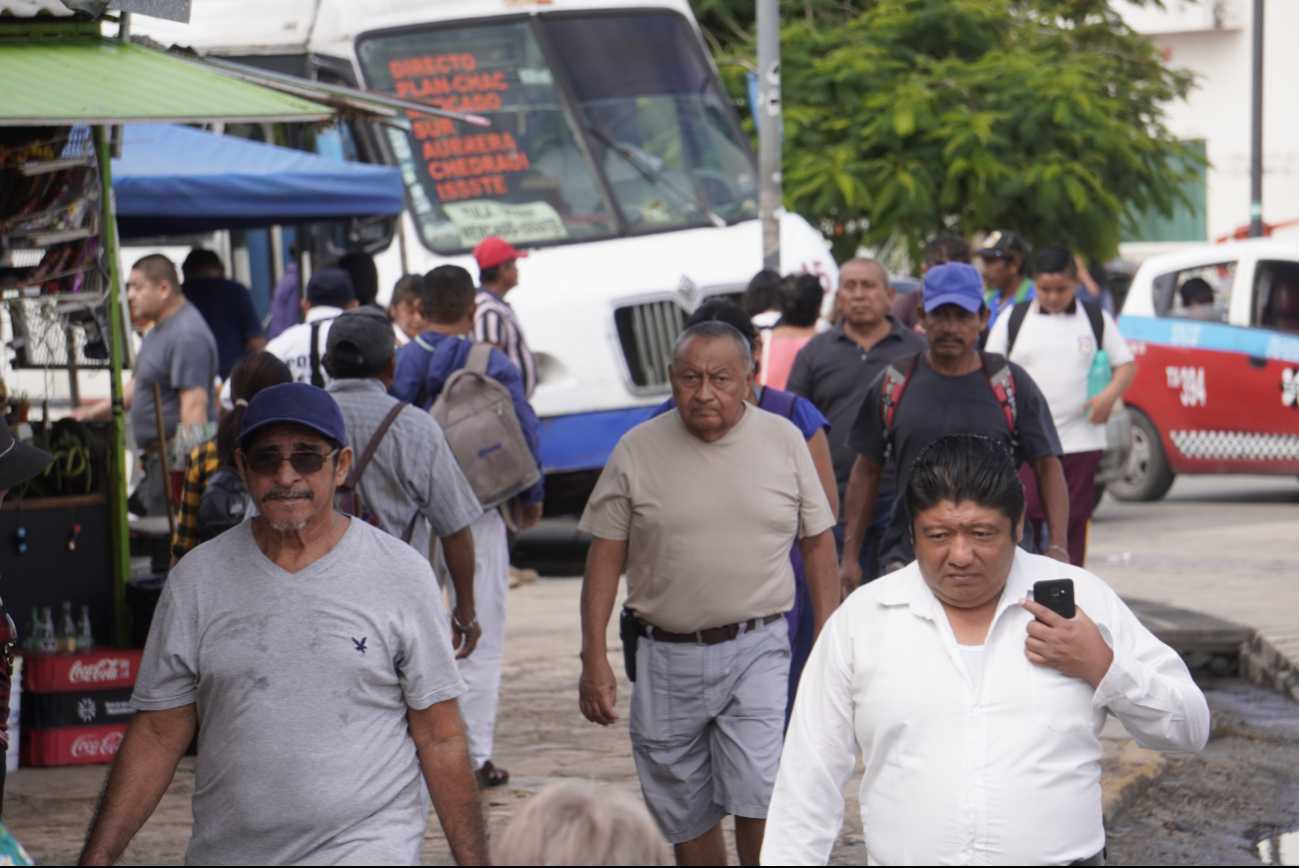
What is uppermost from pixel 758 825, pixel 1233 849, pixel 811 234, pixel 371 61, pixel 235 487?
pixel 371 61

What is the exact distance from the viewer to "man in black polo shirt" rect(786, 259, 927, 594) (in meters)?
7.12

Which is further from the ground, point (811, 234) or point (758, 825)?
point (811, 234)

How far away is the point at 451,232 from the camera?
36.3ft

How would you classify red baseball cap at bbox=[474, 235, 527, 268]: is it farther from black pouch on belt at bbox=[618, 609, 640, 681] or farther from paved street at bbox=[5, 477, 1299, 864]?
black pouch on belt at bbox=[618, 609, 640, 681]

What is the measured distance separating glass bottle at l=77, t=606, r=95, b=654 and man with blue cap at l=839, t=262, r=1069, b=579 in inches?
122

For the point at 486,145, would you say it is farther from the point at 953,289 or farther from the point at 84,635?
the point at 953,289

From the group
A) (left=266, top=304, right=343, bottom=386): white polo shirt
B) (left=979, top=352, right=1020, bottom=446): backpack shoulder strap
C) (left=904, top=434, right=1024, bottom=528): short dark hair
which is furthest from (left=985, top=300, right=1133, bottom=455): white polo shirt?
(left=904, top=434, right=1024, bottom=528): short dark hair

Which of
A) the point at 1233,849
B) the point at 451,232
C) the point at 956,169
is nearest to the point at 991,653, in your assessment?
the point at 1233,849

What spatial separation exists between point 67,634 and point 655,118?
20.3 ft

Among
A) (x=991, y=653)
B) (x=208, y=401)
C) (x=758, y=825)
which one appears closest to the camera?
(x=991, y=653)

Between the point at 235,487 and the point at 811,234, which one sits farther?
the point at 811,234

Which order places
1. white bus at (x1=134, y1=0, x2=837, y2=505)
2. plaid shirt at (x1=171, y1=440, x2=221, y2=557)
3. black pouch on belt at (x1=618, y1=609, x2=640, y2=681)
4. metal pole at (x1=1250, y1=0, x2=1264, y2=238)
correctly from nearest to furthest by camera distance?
black pouch on belt at (x1=618, y1=609, x2=640, y2=681), plaid shirt at (x1=171, y1=440, x2=221, y2=557), white bus at (x1=134, y1=0, x2=837, y2=505), metal pole at (x1=1250, y1=0, x2=1264, y2=238)

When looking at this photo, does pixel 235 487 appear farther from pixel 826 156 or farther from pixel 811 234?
pixel 826 156

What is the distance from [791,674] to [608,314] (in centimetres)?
543
